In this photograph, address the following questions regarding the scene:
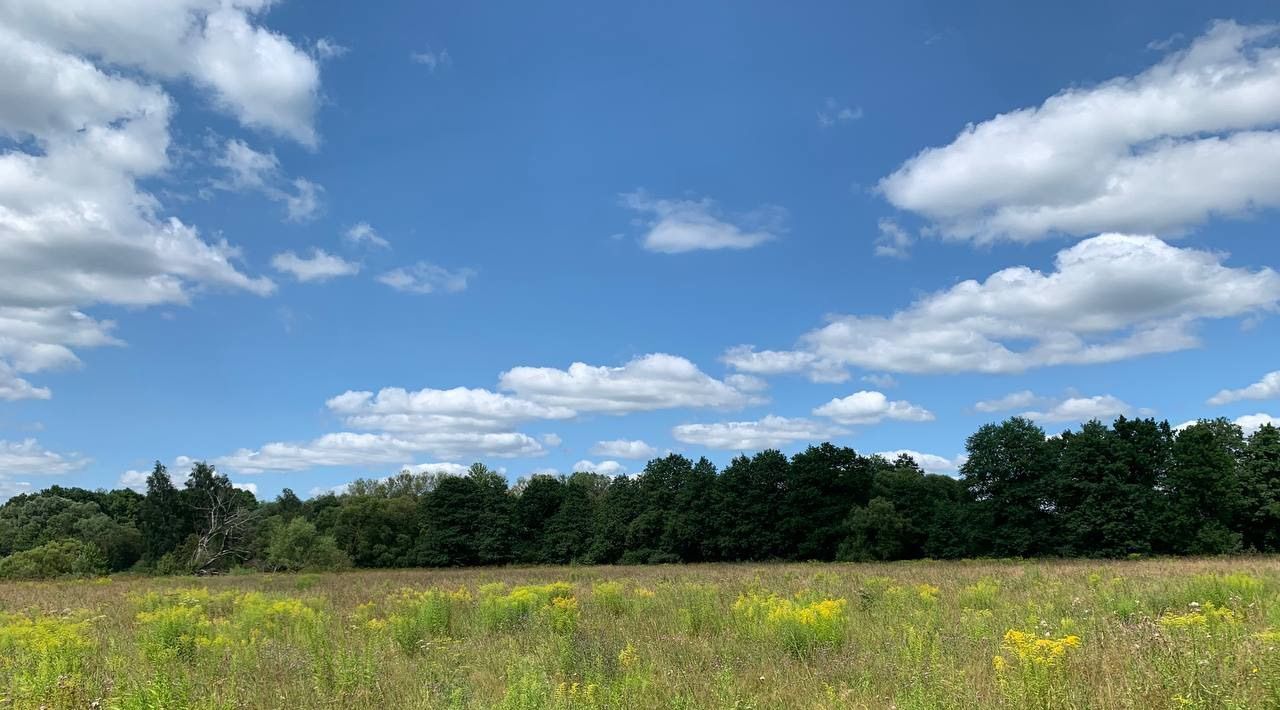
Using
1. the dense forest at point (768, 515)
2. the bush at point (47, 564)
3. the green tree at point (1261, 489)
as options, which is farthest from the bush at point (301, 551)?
the green tree at point (1261, 489)

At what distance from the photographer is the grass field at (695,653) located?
234 inches

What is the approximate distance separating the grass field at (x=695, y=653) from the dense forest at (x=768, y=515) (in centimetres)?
3546

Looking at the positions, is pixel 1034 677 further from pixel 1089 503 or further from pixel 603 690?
pixel 1089 503

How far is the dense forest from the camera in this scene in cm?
4509

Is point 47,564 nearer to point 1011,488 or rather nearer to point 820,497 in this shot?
point 820,497

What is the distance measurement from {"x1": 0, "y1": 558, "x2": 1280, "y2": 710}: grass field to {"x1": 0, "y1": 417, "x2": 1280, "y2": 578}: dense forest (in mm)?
35464

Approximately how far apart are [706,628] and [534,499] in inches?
Answer: 2444

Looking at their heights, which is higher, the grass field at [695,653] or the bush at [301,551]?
the grass field at [695,653]

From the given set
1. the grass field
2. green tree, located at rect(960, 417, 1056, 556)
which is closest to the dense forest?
green tree, located at rect(960, 417, 1056, 556)

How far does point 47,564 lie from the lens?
4138 centimetres

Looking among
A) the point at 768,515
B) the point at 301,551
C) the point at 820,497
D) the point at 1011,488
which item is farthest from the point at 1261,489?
the point at 301,551

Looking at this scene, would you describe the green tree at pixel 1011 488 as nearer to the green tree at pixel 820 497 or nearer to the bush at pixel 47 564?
the green tree at pixel 820 497

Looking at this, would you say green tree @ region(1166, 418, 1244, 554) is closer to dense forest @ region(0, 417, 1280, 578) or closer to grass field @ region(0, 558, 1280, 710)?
dense forest @ region(0, 417, 1280, 578)

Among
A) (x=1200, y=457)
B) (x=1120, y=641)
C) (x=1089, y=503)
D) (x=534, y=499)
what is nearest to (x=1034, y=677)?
(x=1120, y=641)
